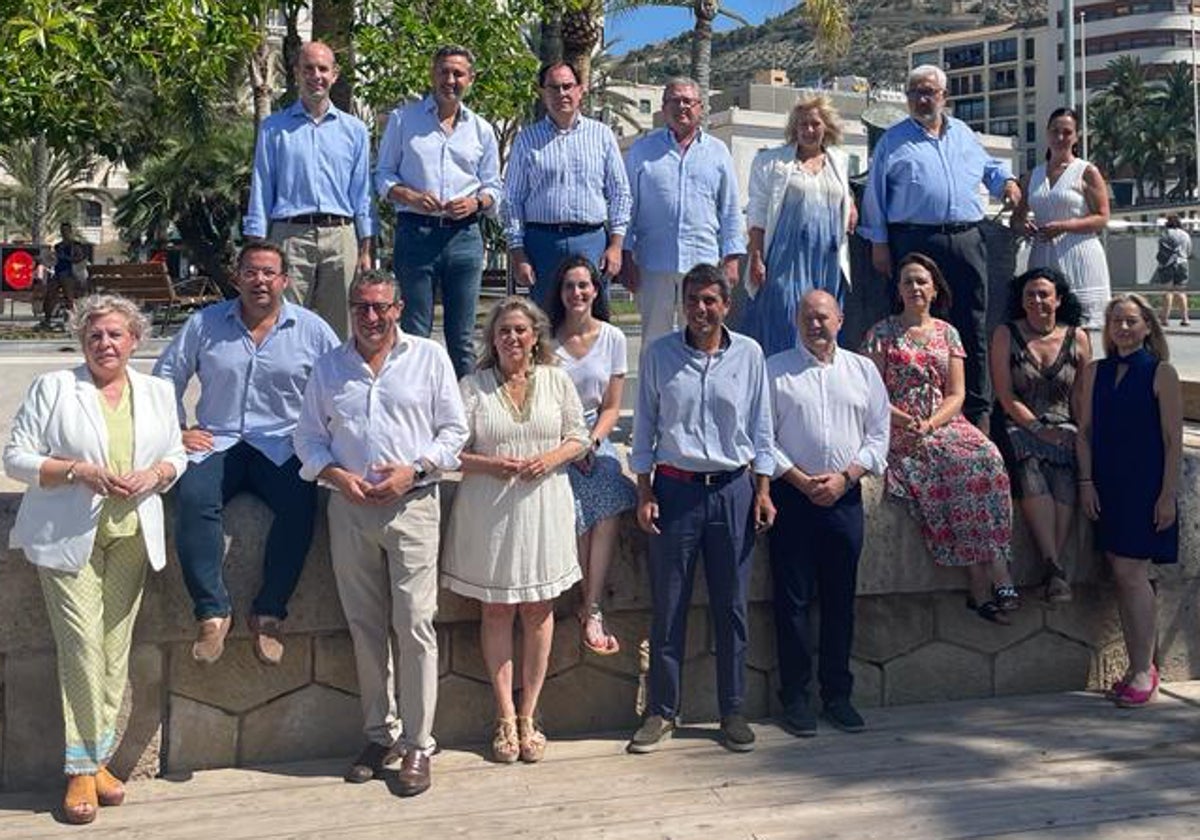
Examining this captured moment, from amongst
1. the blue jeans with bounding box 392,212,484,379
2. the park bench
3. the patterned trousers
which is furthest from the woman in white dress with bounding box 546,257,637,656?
the park bench

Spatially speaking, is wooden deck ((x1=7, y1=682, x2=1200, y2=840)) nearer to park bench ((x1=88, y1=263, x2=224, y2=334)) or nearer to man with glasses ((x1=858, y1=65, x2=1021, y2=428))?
man with glasses ((x1=858, y1=65, x2=1021, y2=428))

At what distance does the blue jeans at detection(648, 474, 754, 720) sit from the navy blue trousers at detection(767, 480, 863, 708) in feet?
0.70

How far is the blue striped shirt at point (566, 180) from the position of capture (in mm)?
6262

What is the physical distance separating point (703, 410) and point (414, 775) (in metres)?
1.74

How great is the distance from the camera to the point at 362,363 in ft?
15.8

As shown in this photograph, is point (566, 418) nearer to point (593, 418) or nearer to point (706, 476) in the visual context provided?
point (593, 418)

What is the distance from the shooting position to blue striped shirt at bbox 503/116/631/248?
20.5ft

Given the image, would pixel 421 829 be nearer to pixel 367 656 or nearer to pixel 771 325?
pixel 367 656

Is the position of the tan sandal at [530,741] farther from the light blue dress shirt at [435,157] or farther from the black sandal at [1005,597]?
the light blue dress shirt at [435,157]

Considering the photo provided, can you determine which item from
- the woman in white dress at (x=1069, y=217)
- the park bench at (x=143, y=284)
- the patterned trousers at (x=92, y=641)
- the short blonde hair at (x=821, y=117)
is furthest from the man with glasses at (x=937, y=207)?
the park bench at (x=143, y=284)

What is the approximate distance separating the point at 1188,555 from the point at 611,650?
2776mm

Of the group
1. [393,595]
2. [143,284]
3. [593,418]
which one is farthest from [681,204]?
[143,284]

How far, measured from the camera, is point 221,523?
4.91m

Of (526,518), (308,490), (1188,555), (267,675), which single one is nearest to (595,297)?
(526,518)
